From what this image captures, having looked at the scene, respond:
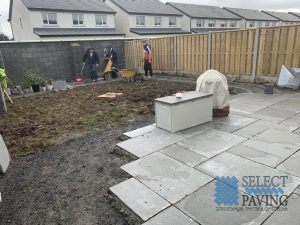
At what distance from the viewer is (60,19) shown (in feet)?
70.8

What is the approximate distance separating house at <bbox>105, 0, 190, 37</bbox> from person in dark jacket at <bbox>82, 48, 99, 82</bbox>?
1351 centimetres

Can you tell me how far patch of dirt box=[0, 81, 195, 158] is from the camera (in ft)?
15.4

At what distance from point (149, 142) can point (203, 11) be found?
111 ft

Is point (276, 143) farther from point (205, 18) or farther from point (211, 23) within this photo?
point (211, 23)

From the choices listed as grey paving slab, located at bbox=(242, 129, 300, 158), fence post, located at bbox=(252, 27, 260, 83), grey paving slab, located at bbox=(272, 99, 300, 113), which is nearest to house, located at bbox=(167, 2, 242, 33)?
fence post, located at bbox=(252, 27, 260, 83)

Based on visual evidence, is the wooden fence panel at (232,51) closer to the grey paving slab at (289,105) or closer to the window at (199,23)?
the grey paving slab at (289,105)

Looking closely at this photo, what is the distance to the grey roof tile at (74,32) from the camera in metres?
20.0

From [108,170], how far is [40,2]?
75.2 ft

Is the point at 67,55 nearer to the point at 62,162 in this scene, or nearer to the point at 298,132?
the point at 62,162

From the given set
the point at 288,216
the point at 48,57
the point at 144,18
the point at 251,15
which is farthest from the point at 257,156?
the point at 251,15

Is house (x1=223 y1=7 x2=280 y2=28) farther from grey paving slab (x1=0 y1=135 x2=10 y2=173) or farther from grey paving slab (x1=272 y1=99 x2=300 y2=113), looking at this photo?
grey paving slab (x1=0 y1=135 x2=10 y2=173)

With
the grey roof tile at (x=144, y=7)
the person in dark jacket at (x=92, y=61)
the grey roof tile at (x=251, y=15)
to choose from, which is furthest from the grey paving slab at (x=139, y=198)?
the grey roof tile at (x=251, y=15)

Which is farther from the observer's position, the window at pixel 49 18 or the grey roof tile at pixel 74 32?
the window at pixel 49 18

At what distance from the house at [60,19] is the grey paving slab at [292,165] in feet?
67.7
